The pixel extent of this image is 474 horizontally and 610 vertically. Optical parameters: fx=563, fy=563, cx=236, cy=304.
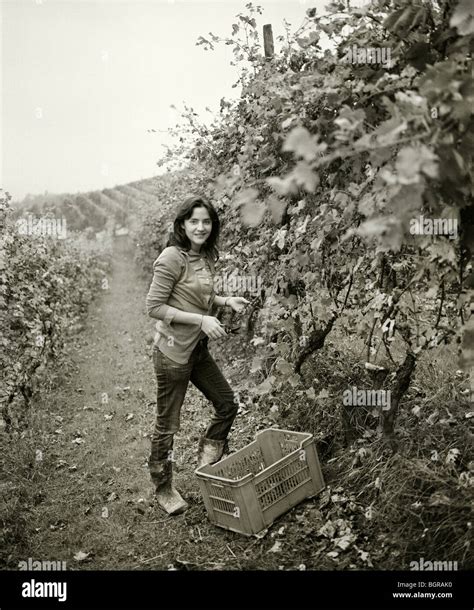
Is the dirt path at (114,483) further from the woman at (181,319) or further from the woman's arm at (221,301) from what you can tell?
the woman's arm at (221,301)

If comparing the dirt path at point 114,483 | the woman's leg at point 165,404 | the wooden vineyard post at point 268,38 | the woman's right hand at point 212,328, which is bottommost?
the dirt path at point 114,483

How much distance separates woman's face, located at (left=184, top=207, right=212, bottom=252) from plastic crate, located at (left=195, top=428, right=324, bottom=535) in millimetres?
1495

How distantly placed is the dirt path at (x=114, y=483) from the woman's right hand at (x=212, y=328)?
1.31 metres

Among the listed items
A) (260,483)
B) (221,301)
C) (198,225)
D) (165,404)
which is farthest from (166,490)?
(198,225)

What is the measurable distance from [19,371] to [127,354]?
3.42 meters

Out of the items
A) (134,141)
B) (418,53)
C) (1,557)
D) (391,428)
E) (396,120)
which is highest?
(134,141)

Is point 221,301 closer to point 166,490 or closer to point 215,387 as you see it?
point 215,387

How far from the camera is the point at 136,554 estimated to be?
3682 mm

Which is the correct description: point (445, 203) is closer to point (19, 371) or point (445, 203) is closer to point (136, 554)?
point (136, 554)

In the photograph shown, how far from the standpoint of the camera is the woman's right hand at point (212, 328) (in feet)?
11.7

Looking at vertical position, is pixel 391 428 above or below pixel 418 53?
below

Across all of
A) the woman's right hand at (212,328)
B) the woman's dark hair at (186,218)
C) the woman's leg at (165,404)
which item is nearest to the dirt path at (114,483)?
the woman's leg at (165,404)

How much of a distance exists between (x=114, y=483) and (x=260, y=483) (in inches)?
72.1

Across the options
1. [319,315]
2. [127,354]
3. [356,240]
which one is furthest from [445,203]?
[127,354]
